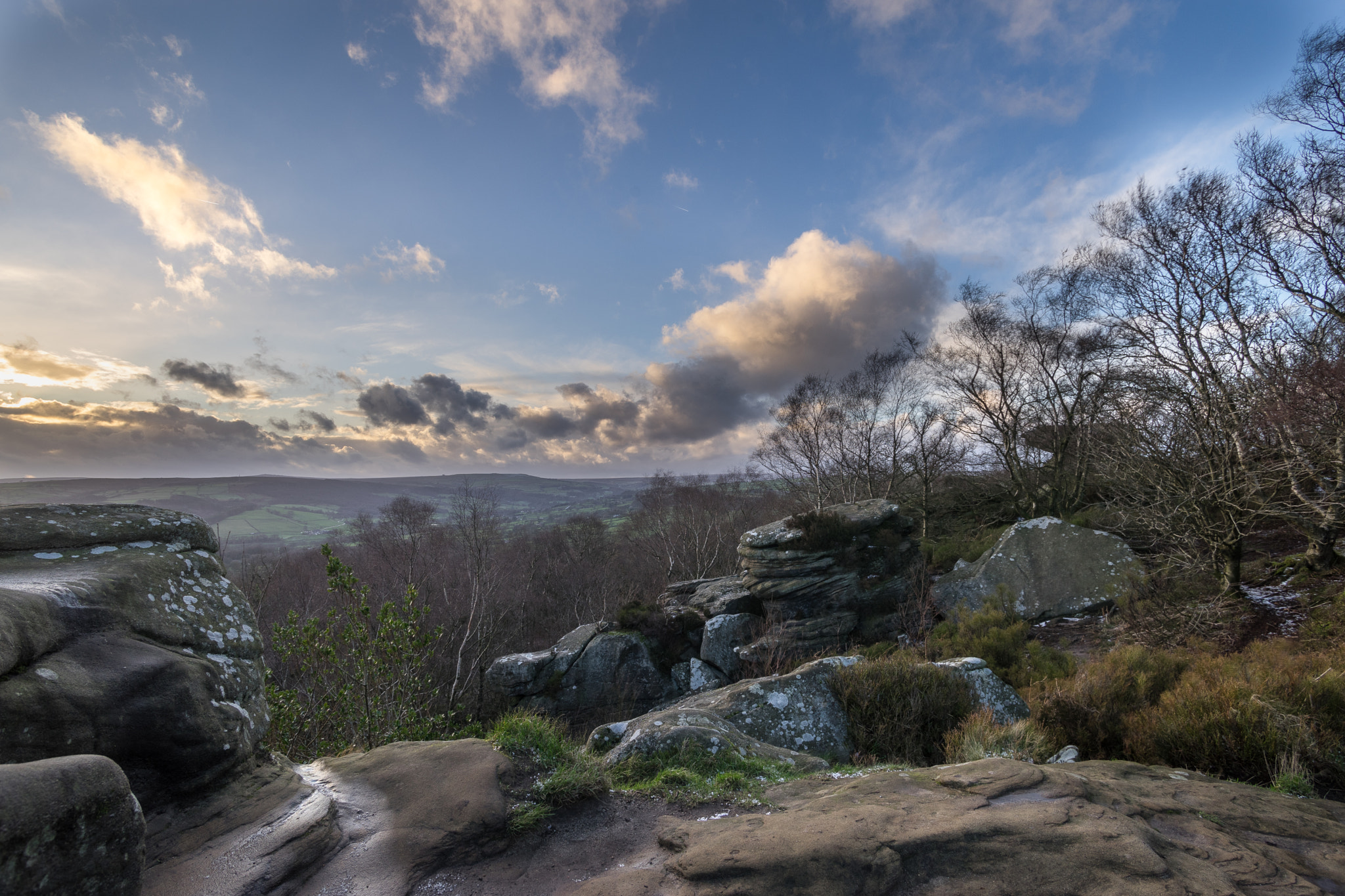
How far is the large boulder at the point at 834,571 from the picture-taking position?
1622 centimetres

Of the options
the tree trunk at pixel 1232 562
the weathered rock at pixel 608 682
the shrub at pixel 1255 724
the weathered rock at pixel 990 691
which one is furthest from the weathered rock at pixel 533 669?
the tree trunk at pixel 1232 562

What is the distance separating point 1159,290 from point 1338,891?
14.0 metres

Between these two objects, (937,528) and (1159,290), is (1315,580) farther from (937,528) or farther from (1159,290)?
(937,528)

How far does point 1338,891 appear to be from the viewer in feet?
10.4

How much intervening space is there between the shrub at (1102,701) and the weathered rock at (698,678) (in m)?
9.60

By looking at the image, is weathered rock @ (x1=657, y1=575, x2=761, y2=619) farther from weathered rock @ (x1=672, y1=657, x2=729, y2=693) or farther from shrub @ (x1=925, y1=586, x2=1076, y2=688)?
shrub @ (x1=925, y1=586, x2=1076, y2=688)

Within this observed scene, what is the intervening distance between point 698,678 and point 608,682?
3321 mm

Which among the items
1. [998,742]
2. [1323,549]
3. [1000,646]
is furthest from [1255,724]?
[1323,549]

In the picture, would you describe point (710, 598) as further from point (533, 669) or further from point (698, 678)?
point (533, 669)

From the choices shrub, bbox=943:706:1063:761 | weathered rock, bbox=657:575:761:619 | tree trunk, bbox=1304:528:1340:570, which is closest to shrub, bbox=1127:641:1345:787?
shrub, bbox=943:706:1063:761

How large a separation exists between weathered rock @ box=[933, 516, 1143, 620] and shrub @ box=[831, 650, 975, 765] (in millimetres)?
7102

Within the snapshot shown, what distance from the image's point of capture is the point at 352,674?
9180 mm

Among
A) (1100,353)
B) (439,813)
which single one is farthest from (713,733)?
(1100,353)

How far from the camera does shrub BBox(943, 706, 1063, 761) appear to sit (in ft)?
19.1
